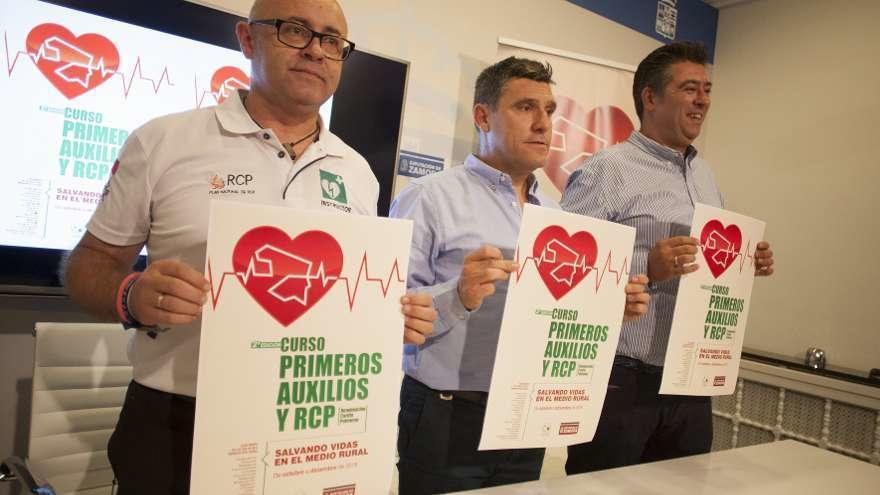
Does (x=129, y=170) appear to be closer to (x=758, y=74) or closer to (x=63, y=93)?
(x=63, y=93)

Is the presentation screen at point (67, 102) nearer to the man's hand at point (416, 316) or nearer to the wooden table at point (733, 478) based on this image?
the man's hand at point (416, 316)

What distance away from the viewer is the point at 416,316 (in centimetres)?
111

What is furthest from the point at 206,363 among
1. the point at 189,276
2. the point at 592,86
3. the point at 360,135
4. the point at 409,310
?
the point at 592,86

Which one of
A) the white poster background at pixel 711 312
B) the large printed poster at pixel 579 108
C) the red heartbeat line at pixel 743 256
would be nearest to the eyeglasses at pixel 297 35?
the white poster background at pixel 711 312

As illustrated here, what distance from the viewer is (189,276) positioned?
92 centimetres

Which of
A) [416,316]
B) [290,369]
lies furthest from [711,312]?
[290,369]

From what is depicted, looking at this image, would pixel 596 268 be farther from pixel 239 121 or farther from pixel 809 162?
pixel 809 162

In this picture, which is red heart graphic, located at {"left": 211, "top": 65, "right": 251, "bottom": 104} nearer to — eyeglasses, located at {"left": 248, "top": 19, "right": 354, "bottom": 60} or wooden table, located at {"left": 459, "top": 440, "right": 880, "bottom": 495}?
eyeglasses, located at {"left": 248, "top": 19, "right": 354, "bottom": 60}

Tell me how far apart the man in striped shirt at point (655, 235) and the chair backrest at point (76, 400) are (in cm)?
142

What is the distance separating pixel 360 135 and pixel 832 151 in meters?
2.64

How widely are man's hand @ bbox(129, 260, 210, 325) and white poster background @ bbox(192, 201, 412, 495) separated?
3 cm

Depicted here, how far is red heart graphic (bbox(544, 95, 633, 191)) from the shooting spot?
10.9 feet

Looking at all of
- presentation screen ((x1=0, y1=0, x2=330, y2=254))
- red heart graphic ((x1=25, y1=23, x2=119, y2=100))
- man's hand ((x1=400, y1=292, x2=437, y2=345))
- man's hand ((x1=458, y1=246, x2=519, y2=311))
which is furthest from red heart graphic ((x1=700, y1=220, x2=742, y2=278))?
red heart graphic ((x1=25, y1=23, x2=119, y2=100))

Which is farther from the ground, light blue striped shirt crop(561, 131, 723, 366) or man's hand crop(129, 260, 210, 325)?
light blue striped shirt crop(561, 131, 723, 366)
